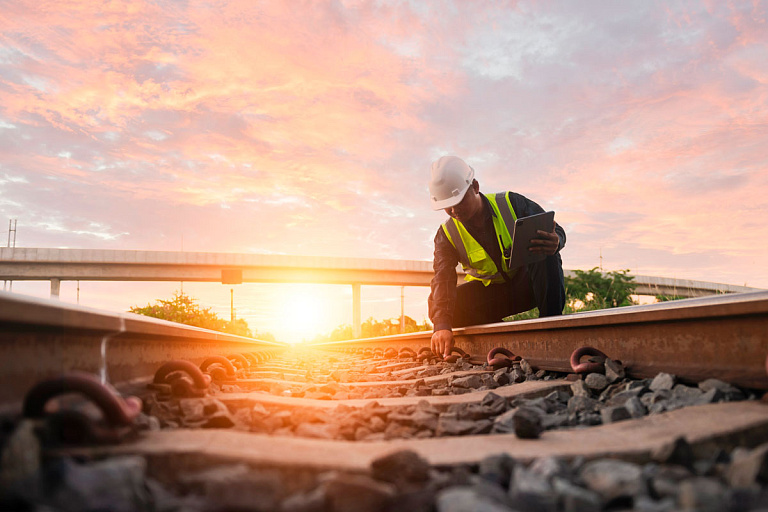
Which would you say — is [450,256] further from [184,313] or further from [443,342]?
[184,313]

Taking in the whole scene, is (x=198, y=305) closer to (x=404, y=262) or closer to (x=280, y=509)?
(x=404, y=262)

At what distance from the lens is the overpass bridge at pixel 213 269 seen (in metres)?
33.6

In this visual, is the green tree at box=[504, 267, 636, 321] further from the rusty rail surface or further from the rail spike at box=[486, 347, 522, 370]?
the rusty rail surface

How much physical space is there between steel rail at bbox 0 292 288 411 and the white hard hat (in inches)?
139

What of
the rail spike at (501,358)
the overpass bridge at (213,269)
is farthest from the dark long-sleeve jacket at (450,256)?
the overpass bridge at (213,269)

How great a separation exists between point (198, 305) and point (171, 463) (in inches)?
1051

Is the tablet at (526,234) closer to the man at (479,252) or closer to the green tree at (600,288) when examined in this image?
the man at (479,252)

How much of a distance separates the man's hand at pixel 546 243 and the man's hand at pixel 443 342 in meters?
1.37

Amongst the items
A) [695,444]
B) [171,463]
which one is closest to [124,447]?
[171,463]

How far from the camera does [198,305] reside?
26312 mm

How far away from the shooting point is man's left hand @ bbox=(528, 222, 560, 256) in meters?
5.55

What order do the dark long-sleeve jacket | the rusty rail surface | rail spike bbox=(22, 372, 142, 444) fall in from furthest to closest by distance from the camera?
the dark long-sleeve jacket, the rusty rail surface, rail spike bbox=(22, 372, 142, 444)

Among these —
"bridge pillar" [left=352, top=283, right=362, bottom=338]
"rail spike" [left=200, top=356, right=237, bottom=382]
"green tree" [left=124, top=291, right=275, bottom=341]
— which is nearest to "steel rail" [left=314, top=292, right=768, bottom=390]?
"rail spike" [left=200, top=356, right=237, bottom=382]

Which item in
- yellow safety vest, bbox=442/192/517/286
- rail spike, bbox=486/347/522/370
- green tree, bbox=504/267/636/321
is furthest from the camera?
green tree, bbox=504/267/636/321
